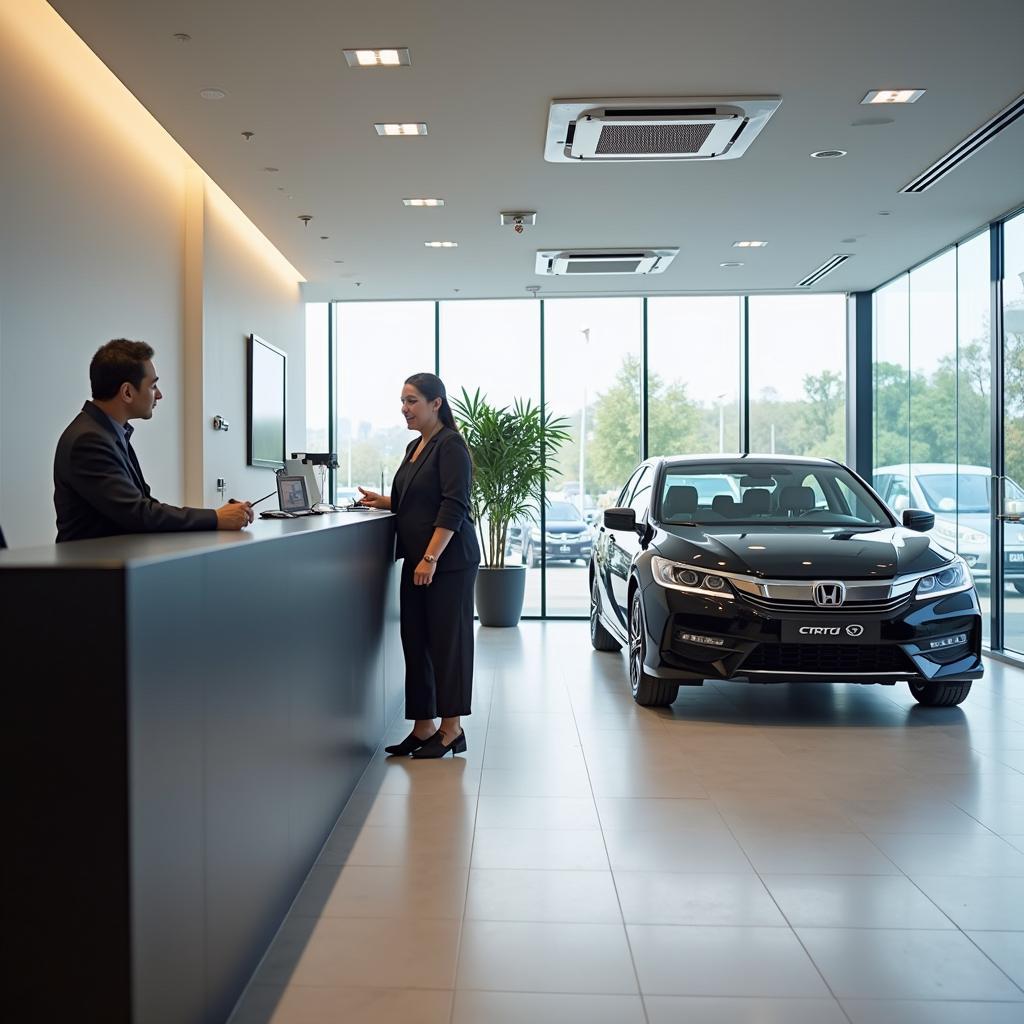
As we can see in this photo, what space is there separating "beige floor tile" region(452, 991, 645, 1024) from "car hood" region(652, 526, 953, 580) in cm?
287

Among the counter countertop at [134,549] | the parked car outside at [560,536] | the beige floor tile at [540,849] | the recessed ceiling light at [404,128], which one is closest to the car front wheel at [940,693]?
the beige floor tile at [540,849]

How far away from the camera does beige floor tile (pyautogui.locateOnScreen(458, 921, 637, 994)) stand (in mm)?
2266

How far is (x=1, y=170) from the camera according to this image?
423cm

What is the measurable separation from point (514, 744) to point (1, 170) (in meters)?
3.23

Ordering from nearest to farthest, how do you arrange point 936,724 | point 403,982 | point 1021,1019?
point 1021,1019 < point 403,982 < point 936,724

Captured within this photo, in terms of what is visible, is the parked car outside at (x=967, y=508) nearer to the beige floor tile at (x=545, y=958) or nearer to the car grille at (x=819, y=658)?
the car grille at (x=819, y=658)

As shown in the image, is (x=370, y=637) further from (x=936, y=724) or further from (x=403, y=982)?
(x=936, y=724)

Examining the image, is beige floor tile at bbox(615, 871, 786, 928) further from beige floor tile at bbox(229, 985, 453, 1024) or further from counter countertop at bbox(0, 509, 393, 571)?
counter countertop at bbox(0, 509, 393, 571)

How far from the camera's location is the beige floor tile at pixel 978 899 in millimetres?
2613

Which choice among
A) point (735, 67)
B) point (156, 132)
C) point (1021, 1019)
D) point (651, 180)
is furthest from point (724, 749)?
point (156, 132)

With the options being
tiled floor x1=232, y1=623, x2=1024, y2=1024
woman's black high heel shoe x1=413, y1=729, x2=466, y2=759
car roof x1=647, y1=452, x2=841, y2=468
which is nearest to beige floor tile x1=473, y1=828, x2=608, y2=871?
tiled floor x1=232, y1=623, x2=1024, y2=1024

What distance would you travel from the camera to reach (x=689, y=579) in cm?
492

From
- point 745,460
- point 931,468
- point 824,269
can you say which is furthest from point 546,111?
point 931,468

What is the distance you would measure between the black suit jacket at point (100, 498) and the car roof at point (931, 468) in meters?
6.36
